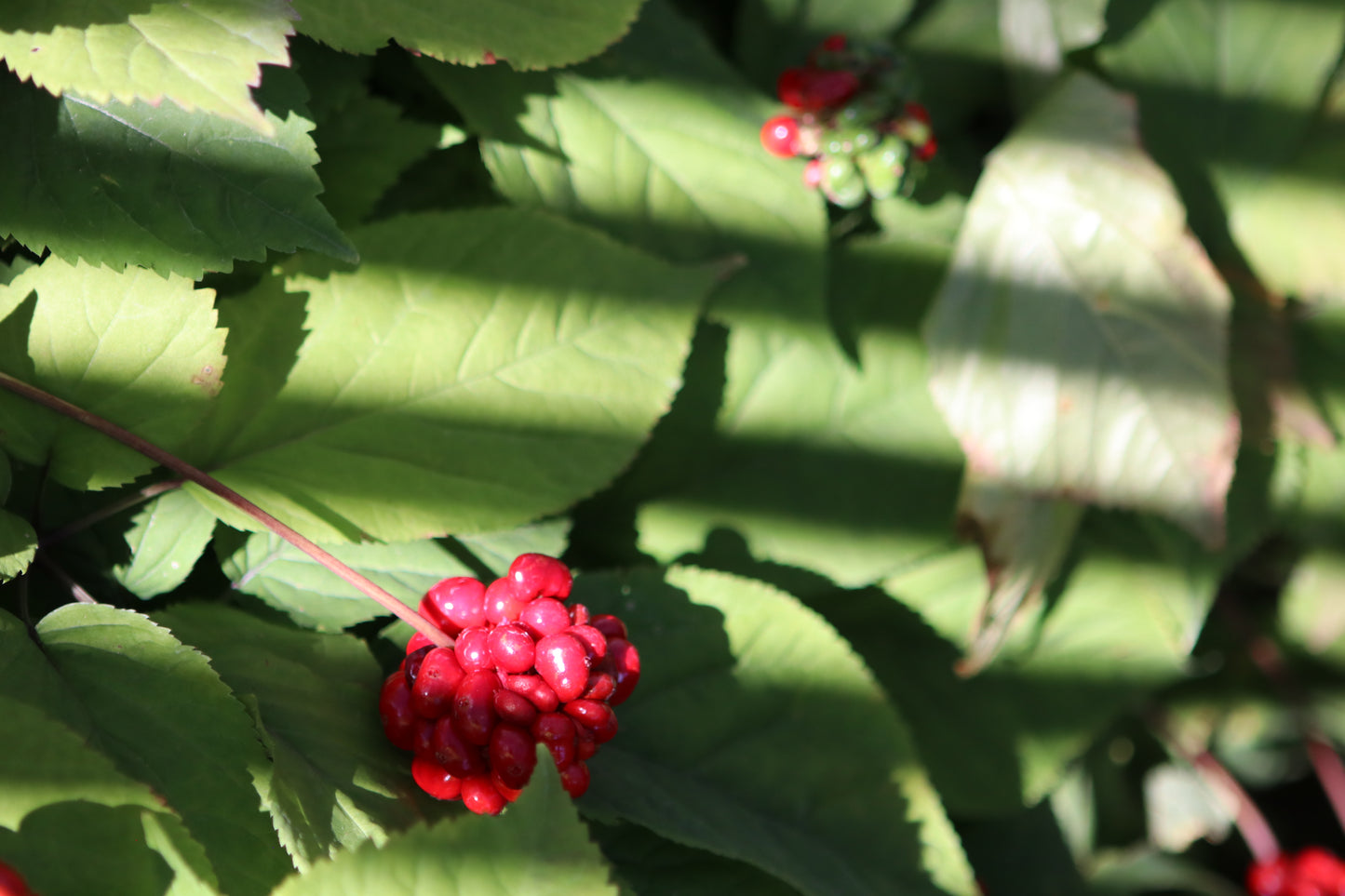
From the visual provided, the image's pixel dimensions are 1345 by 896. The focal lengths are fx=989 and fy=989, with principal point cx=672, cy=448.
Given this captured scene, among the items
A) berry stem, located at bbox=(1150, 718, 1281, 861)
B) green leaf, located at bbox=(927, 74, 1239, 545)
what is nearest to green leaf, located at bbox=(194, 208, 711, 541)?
green leaf, located at bbox=(927, 74, 1239, 545)

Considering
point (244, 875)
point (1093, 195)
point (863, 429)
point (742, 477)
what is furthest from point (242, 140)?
point (1093, 195)

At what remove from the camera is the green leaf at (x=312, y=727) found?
2.01 feet

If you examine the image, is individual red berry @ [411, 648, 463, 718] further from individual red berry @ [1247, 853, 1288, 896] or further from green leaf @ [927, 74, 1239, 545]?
individual red berry @ [1247, 853, 1288, 896]

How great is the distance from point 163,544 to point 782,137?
68 centimetres

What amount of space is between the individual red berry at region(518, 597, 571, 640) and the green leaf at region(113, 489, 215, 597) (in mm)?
266

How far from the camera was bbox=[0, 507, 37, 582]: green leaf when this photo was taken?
0.65 metres

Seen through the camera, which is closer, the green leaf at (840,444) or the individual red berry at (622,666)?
the individual red berry at (622,666)

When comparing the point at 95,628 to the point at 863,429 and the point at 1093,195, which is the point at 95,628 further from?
the point at 1093,195

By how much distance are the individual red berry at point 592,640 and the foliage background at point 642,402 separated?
144mm

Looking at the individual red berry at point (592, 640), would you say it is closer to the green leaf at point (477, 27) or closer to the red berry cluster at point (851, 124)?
the green leaf at point (477, 27)

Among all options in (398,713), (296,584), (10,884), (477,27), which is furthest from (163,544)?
(477,27)

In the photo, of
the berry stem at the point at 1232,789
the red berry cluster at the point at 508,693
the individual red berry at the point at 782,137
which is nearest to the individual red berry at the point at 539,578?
the red berry cluster at the point at 508,693

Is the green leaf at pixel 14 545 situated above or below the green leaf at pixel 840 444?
above

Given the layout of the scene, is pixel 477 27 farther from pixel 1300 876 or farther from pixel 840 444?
pixel 1300 876
